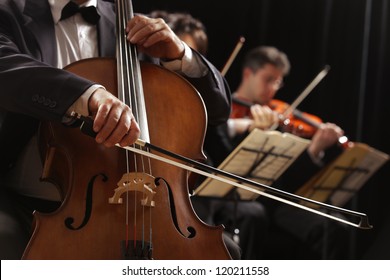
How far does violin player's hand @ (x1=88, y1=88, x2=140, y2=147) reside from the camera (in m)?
1.17

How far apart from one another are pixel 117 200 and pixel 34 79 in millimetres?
291

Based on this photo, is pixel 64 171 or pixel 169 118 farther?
pixel 169 118

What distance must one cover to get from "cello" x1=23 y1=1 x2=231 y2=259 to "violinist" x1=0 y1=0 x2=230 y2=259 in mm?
76

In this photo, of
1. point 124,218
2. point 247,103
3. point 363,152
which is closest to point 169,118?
point 124,218

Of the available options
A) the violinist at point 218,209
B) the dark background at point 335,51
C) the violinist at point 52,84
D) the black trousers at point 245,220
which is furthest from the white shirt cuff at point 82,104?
the dark background at point 335,51

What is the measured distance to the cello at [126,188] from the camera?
1173 mm

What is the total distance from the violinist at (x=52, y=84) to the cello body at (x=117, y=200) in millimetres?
81

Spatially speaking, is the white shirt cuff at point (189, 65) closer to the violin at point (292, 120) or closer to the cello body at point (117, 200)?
the cello body at point (117, 200)

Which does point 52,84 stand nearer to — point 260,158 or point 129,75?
point 129,75

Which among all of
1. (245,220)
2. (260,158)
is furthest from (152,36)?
(245,220)

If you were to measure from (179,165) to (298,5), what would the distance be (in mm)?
2798

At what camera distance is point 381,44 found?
3.75m

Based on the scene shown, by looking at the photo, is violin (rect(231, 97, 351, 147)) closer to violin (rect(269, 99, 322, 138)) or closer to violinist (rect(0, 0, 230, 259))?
violin (rect(269, 99, 322, 138))

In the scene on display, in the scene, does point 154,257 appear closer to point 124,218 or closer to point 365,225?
point 124,218
